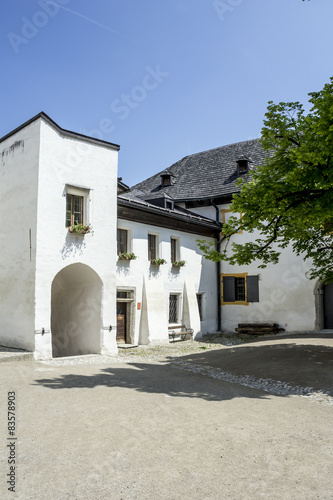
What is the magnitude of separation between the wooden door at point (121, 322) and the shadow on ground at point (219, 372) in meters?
4.05

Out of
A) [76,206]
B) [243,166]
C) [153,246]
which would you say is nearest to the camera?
[76,206]

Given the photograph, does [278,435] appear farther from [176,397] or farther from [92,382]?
→ [92,382]

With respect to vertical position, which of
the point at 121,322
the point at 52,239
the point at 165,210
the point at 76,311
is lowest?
the point at 121,322

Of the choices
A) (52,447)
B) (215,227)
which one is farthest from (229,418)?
(215,227)

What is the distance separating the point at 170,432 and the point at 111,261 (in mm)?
10067

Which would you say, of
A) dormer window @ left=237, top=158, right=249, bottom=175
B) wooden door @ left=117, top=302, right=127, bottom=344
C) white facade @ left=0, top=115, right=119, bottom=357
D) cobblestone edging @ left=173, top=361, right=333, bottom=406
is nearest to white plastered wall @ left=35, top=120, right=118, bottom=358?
white facade @ left=0, top=115, right=119, bottom=357

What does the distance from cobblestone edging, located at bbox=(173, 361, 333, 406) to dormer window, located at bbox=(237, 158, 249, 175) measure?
13.8 m

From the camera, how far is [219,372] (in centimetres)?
1189

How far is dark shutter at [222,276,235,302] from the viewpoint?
75.8 ft

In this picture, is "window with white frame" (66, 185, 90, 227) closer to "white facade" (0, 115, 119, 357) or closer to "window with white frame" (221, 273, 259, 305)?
"white facade" (0, 115, 119, 357)

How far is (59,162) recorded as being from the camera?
1461 cm

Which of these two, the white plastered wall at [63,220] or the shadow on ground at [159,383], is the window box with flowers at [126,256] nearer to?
the white plastered wall at [63,220]

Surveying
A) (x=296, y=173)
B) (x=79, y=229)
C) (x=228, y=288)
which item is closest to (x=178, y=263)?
(x=228, y=288)

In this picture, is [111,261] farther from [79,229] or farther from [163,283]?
[163,283]
